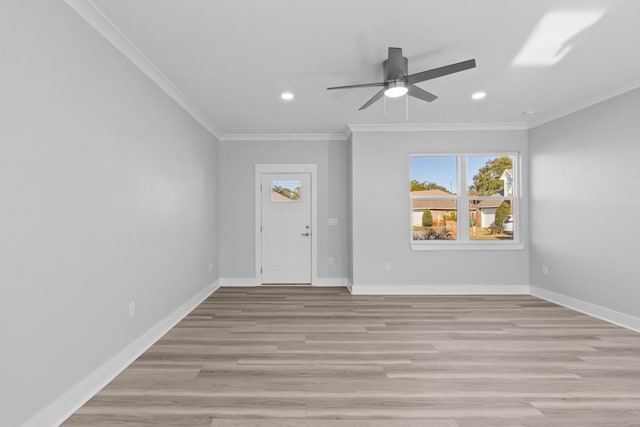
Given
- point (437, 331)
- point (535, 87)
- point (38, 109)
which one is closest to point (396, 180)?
point (535, 87)

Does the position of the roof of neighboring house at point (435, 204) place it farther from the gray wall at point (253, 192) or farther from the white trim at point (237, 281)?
the white trim at point (237, 281)

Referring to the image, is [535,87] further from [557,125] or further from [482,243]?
[482,243]

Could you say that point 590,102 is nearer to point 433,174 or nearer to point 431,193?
point 433,174

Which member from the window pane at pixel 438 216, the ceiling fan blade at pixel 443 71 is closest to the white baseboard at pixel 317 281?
the window pane at pixel 438 216

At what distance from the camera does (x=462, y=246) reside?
5.10 m

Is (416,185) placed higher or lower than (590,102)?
lower

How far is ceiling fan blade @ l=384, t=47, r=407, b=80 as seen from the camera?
273cm

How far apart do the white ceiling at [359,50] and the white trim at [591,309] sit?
7.95 feet

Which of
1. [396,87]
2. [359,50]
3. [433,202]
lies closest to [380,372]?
[396,87]

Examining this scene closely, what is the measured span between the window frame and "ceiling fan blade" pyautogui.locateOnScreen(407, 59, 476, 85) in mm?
2488

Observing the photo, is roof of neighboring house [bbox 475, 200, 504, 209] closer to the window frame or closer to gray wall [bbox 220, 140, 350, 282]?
the window frame

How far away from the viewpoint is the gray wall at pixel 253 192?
222 inches

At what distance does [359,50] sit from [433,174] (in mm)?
2913

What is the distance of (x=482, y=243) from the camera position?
16.7 ft
